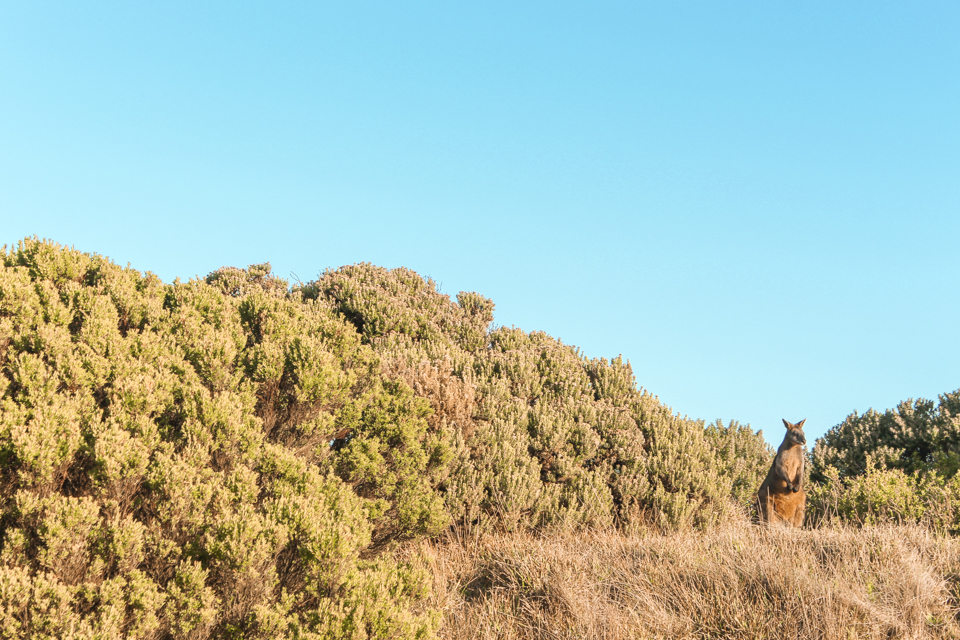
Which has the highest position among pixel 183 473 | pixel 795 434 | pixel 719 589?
pixel 795 434

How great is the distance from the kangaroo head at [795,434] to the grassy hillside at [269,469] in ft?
5.66

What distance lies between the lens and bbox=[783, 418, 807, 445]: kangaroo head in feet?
32.6

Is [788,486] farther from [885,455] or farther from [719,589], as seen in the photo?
[885,455]

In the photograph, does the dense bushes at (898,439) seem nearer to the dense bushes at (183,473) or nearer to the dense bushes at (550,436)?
the dense bushes at (550,436)

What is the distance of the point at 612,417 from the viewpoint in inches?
464

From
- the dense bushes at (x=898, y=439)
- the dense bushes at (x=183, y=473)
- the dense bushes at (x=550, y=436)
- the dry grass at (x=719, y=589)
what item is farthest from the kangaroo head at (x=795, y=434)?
the dense bushes at (x=898, y=439)

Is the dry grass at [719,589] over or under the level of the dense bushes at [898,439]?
under

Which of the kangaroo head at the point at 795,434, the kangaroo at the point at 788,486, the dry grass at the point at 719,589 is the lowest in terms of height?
the dry grass at the point at 719,589

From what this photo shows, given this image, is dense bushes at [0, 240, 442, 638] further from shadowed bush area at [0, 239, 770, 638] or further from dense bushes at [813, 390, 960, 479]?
dense bushes at [813, 390, 960, 479]

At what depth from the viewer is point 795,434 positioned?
999 cm

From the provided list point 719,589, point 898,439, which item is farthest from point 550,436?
point 898,439

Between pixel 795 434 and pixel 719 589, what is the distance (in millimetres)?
4155

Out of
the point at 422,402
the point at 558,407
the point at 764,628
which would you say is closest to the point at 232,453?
the point at 422,402

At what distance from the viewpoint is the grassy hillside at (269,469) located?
5582mm
